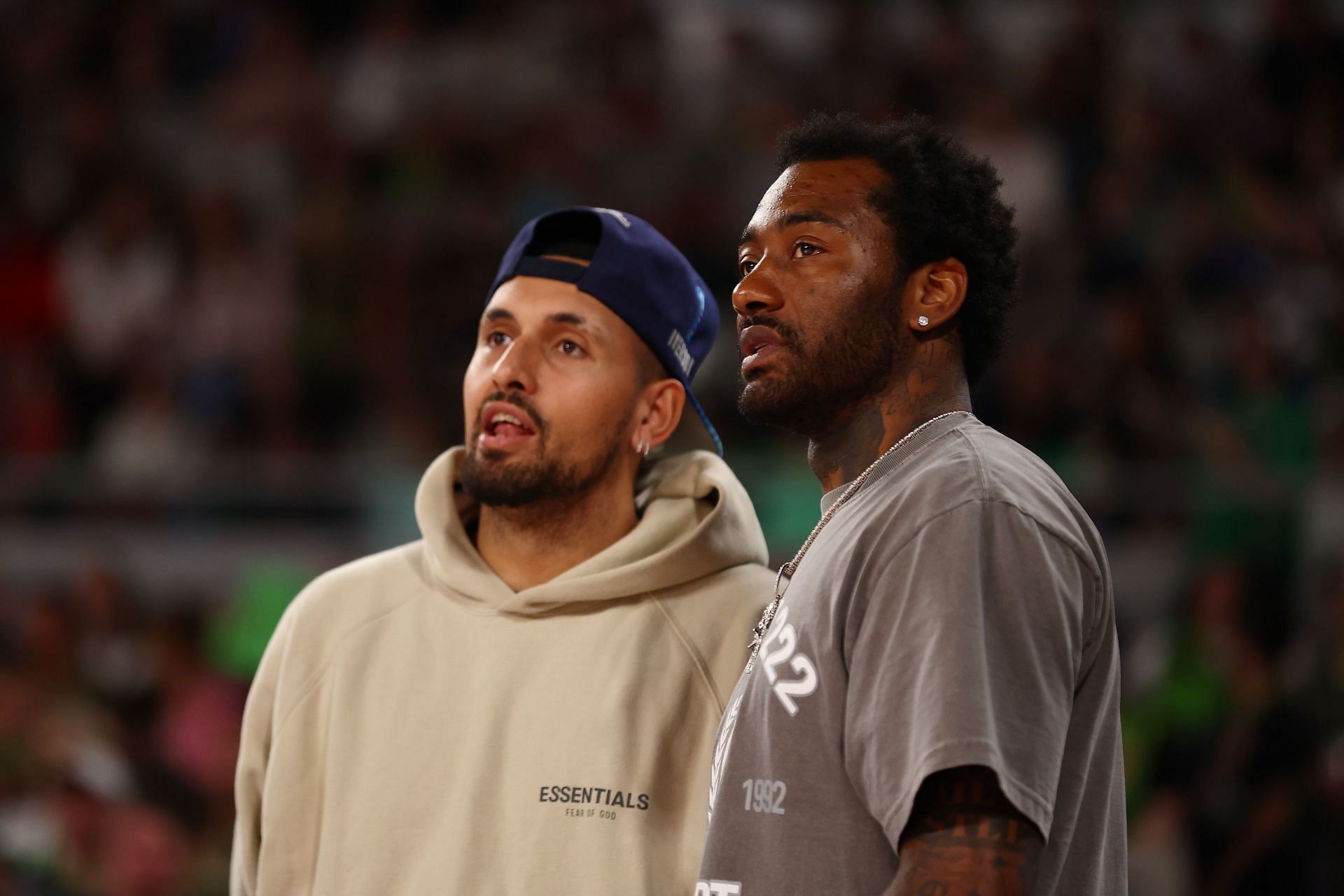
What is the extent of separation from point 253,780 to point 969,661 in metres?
1.58

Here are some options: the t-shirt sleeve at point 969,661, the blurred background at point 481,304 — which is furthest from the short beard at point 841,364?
the blurred background at point 481,304

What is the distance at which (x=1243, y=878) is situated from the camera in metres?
4.65

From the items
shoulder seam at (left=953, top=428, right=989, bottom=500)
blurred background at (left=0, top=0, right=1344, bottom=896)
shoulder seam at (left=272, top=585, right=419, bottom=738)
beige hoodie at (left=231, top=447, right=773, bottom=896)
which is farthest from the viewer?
blurred background at (left=0, top=0, right=1344, bottom=896)

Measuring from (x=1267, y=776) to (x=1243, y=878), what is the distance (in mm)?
317

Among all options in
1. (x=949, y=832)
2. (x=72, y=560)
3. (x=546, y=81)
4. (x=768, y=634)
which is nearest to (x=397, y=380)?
(x=72, y=560)

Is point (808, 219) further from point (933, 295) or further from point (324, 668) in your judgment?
point (324, 668)

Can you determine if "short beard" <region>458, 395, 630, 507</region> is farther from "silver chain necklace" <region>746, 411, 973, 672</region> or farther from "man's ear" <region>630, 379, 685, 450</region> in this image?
"silver chain necklace" <region>746, 411, 973, 672</region>

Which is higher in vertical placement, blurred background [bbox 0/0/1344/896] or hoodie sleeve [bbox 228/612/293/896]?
blurred background [bbox 0/0/1344/896]

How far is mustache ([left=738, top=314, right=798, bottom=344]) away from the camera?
6.98 ft

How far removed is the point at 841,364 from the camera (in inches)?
82.4

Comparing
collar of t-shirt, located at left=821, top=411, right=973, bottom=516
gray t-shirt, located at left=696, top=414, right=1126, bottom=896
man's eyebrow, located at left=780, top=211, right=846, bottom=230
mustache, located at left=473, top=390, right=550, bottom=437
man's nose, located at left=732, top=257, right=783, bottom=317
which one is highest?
man's eyebrow, located at left=780, top=211, right=846, bottom=230

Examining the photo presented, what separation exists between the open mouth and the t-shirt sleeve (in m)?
1.08

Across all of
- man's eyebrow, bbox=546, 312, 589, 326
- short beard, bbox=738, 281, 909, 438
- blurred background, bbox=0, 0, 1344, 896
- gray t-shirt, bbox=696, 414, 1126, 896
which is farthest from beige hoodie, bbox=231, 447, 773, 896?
blurred background, bbox=0, 0, 1344, 896

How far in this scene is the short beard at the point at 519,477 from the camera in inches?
108
